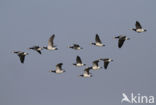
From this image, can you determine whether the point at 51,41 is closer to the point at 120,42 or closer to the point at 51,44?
the point at 51,44

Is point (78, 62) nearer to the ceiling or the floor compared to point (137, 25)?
nearer to the floor

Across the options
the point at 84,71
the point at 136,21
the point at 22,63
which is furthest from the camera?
the point at 84,71

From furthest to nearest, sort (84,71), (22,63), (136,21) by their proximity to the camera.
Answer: (84,71), (22,63), (136,21)

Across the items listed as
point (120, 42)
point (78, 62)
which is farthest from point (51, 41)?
point (120, 42)

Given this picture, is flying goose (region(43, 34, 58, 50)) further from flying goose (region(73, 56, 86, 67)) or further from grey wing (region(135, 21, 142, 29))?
grey wing (region(135, 21, 142, 29))

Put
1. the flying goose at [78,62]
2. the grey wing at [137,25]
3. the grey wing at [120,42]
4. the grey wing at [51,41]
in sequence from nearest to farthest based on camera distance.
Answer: the grey wing at [137,25]
the grey wing at [120,42]
the grey wing at [51,41]
the flying goose at [78,62]

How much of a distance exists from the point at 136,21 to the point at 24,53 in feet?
37.9

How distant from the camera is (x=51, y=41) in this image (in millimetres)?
64438

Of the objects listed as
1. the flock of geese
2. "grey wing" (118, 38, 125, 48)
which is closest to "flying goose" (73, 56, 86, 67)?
the flock of geese

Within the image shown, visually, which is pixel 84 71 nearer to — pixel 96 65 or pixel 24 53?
pixel 96 65

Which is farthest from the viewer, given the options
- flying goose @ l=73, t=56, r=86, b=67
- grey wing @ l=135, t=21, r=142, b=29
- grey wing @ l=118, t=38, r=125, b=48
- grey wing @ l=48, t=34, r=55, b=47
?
flying goose @ l=73, t=56, r=86, b=67

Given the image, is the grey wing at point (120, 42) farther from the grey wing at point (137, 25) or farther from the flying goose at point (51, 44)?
the flying goose at point (51, 44)

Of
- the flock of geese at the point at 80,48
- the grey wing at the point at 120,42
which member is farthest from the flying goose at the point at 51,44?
the grey wing at the point at 120,42

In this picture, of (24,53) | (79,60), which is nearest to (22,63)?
(24,53)
